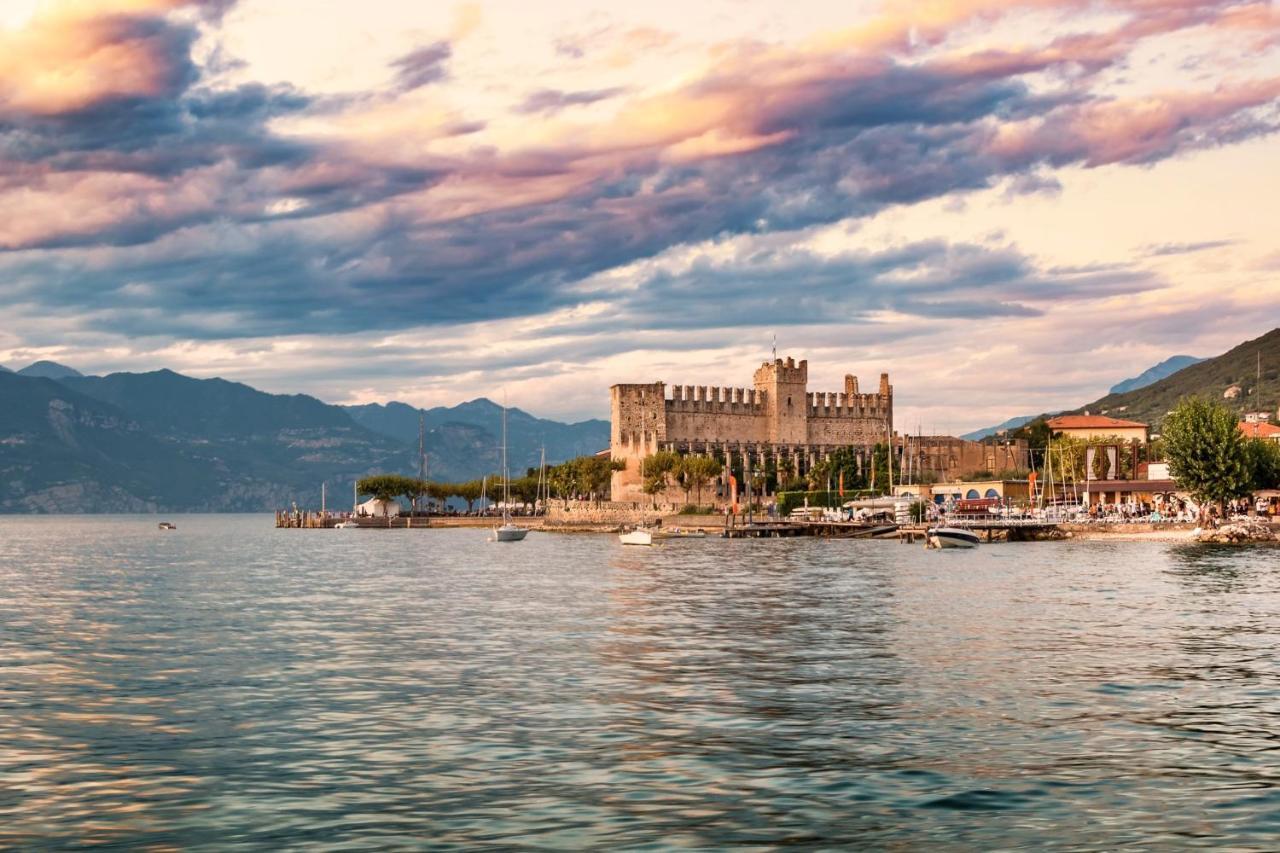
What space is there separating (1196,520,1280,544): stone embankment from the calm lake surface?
155ft

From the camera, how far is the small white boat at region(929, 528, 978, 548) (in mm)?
99500

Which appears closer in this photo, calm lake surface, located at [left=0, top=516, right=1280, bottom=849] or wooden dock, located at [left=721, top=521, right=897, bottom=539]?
calm lake surface, located at [left=0, top=516, right=1280, bottom=849]

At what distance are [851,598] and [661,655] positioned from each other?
18.9 metres

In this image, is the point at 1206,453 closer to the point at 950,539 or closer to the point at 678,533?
the point at 950,539

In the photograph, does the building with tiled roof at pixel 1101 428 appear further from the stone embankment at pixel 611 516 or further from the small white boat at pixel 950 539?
the small white boat at pixel 950 539

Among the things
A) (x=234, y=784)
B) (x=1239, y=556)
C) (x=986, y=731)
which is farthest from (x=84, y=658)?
(x=1239, y=556)

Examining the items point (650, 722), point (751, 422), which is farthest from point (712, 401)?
point (650, 722)

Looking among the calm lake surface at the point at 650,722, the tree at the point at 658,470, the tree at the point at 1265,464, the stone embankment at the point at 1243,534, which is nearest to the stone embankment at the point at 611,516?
the tree at the point at 658,470

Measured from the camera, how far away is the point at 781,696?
2625 centimetres

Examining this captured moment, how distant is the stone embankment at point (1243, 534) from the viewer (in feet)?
313

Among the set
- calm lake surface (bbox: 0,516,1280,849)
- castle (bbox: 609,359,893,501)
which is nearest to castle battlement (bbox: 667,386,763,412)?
castle (bbox: 609,359,893,501)

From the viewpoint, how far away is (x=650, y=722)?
23344 mm

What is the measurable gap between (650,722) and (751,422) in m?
158

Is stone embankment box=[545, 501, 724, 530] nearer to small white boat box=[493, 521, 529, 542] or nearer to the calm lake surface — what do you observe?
small white boat box=[493, 521, 529, 542]
